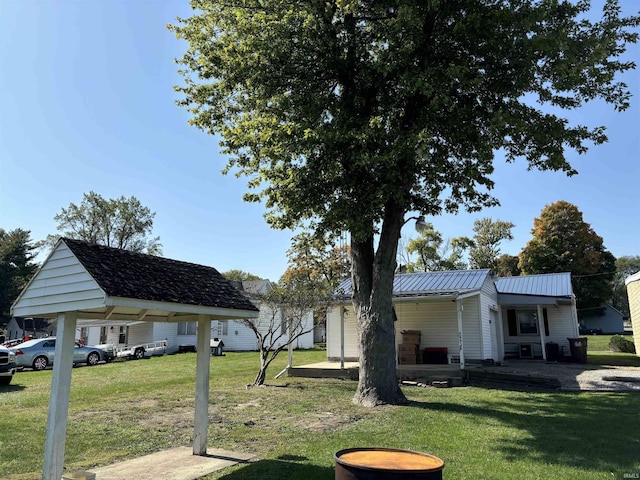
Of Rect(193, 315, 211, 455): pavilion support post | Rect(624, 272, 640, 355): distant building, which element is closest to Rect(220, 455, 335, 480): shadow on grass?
Rect(193, 315, 211, 455): pavilion support post

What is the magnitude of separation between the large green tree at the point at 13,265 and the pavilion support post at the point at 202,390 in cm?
5169

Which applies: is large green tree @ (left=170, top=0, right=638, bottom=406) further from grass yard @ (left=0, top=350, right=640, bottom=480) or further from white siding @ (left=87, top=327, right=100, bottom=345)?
white siding @ (left=87, top=327, right=100, bottom=345)

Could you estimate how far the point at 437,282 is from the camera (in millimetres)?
20094

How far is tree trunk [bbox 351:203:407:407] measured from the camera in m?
11.1

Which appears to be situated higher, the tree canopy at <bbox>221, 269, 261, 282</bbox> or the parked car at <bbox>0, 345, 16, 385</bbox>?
the tree canopy at <bbox>221, 269, 261, 282</bbox>

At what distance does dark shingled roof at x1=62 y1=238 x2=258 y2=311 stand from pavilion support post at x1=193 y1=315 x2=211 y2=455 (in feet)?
1.72

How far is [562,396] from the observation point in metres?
12.0

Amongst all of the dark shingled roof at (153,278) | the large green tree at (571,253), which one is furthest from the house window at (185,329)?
the large green tree at (571,253)

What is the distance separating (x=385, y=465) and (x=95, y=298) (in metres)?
3.63

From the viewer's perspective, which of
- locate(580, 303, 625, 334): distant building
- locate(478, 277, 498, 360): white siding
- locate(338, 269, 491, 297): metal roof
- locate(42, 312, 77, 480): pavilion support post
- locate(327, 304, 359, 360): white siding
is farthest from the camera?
locate(580, 303, 625, 334): distant building

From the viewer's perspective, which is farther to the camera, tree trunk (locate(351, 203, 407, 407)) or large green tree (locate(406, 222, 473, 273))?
large green tree (locate(406, 222, 473, 273))

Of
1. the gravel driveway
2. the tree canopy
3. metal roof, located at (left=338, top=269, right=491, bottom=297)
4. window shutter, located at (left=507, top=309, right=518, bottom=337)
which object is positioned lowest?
the gravel driveway

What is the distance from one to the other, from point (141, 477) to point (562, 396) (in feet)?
36.5

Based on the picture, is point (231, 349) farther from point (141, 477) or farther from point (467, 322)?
point (141, 477)
